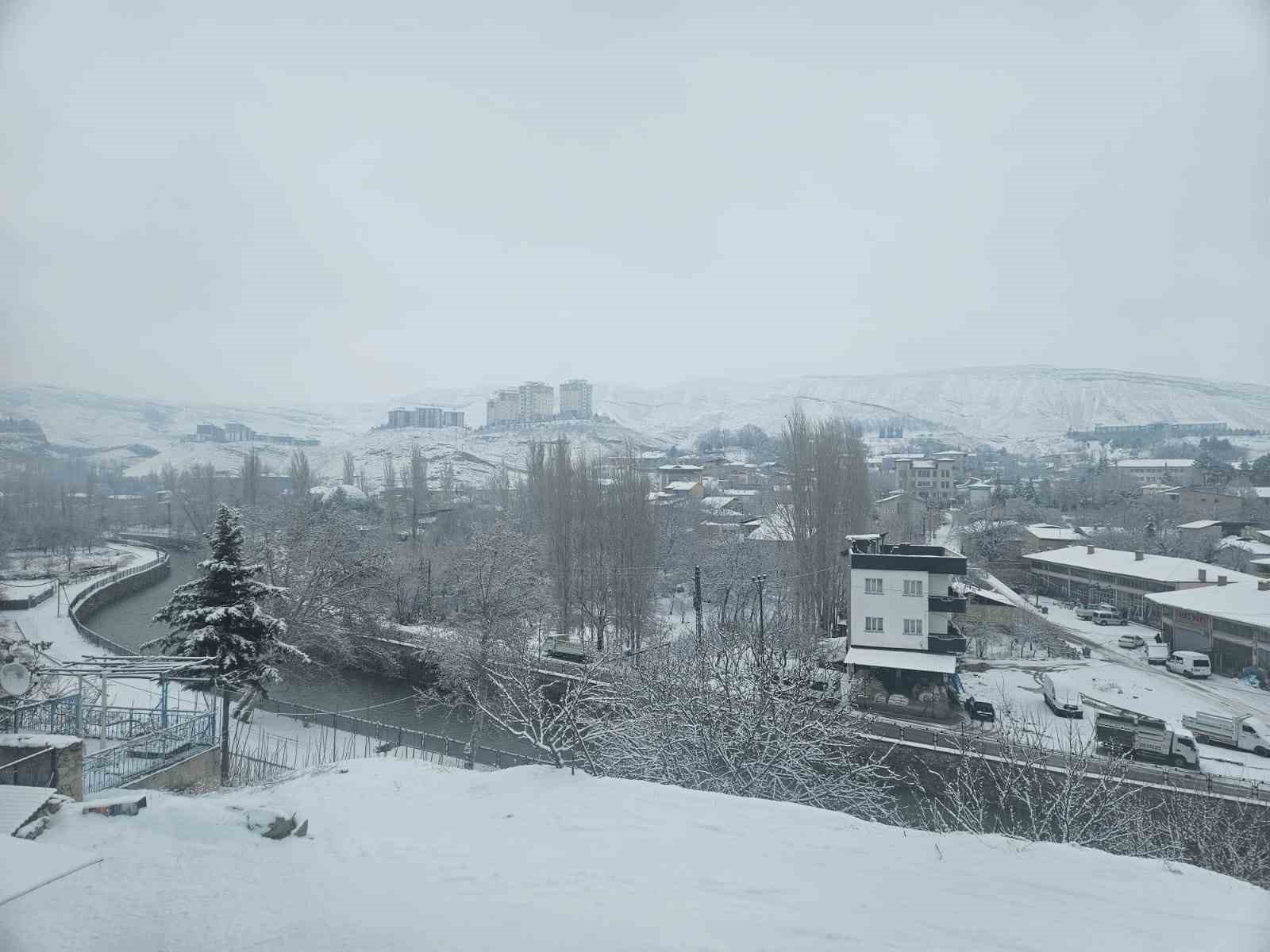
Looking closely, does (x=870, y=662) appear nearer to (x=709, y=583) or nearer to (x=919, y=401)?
(x=709, y=583)

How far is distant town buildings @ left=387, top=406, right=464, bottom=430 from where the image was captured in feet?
324

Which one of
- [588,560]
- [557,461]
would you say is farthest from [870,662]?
[557,461]

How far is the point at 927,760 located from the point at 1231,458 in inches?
2139

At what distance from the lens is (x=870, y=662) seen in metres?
13.8

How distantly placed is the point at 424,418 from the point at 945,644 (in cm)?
9510

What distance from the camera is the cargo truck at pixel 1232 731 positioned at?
1104 centimetres

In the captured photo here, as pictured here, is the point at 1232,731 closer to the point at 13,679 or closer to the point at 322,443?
the point at 13,679

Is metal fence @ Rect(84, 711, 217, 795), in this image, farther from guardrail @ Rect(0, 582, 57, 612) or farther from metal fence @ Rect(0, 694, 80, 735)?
guardrail @ Rect(0, 582, 57, 612)

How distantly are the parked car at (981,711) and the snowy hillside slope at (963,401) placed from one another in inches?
3280

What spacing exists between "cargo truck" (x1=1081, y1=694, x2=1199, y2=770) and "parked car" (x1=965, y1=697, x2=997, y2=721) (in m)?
1.65

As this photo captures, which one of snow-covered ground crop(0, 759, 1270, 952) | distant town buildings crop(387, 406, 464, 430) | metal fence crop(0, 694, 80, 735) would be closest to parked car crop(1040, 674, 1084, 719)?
snow-covered ground crop(0, 759, 1270, 952)

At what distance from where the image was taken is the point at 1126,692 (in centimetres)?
1414

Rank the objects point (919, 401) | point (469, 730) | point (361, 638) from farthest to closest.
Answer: point (919, 401), point (361, 638), point (469, 730)

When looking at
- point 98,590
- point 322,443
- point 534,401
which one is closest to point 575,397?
point 534,401
